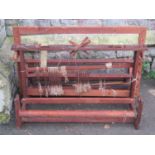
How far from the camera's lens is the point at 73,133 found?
3.97 meters

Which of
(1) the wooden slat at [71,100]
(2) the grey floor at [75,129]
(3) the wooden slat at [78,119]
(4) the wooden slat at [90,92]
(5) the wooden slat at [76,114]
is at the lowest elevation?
(2) the grey floor at [75,129]

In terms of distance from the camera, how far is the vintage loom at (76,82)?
3807 millimetres

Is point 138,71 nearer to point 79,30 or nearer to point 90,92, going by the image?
point 90,92

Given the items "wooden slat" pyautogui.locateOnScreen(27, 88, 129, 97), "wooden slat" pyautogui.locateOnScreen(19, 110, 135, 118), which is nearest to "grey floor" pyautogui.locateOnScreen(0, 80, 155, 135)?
"wooden slat" pyautogui.locateOnScreen(19, 110, 135, 118)

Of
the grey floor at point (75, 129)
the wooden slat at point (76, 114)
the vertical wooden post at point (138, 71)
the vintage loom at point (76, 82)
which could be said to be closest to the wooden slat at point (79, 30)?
the vintage loom at point (76, 82)

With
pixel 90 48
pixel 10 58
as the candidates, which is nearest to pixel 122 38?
pixel 90 48

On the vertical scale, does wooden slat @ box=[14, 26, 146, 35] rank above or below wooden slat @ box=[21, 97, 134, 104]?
above

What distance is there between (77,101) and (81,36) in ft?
4.01

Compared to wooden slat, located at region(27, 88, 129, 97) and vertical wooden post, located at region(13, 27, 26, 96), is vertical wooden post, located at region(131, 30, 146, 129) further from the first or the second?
vertical wooden post, located at region(13, 27, 26, 96)

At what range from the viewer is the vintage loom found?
3.81 metres

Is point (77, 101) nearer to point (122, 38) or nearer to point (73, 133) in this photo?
point (73, 133)

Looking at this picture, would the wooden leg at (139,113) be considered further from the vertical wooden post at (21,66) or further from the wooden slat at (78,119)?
the vertical wooden post at (21,66)

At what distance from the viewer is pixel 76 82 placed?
4.49 meters

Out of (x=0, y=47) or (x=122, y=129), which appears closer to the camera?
(x=122, y=129)
